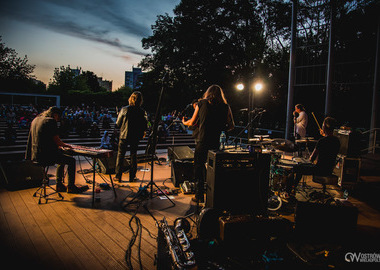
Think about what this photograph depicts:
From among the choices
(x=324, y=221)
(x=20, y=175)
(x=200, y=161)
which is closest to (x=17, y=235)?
(x=20, y=175)

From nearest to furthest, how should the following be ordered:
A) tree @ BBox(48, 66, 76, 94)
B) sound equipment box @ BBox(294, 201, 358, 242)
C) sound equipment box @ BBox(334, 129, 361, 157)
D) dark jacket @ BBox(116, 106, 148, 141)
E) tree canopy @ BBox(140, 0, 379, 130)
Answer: sound equipment box @ BBox(294, 201, 358, 242)
dark jacket @ BBox(116, 106, 148, 141)
sound equipment box @ BBox(334, 129, 361, 157)
tree canopy @ BBox(140, 0, 379, 130)
tree @ BBox(48, 66, 76, 94)

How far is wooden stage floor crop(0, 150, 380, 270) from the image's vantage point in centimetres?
218

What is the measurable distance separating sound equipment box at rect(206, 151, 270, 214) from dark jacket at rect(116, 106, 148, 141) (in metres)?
2.13

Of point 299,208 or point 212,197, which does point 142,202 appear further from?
point 299,208

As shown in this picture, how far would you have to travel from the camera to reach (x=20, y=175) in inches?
165

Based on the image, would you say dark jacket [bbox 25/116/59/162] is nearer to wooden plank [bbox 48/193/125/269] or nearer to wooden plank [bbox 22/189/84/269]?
wooden plank [bbox 22/189/84/269]

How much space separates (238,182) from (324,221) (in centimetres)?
104

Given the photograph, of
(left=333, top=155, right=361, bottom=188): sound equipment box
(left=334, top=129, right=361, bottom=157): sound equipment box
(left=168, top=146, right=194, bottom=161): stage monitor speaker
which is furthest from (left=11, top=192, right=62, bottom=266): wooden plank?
(left=334, top=129, right=361, bottom=157): sound equipment box

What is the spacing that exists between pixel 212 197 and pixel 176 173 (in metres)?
2.04

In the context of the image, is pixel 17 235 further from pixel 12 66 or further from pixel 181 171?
pixel 12 66

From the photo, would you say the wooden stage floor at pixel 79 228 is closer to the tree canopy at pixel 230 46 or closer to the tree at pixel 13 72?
the tree canopy at pixel 230 46

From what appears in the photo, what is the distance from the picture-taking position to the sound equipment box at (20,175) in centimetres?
407

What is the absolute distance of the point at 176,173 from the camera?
458 cm

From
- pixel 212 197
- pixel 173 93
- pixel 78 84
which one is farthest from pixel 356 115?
pixel 78 84
